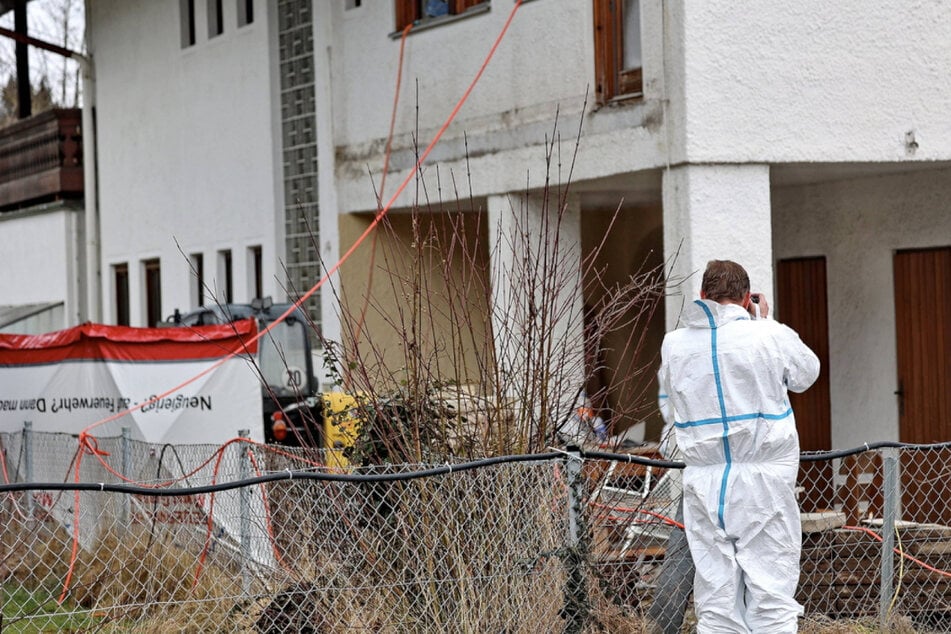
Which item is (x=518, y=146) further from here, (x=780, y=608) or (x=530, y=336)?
(x=780, y=608)

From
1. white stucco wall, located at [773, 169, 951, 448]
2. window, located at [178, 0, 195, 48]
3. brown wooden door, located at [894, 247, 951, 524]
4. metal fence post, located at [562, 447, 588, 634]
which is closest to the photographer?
metal fence post, located at [562, 447, 588, 634]

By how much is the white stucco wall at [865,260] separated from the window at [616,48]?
2.73 meters

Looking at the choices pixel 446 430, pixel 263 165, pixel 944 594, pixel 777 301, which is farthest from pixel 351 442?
pixel 263 165

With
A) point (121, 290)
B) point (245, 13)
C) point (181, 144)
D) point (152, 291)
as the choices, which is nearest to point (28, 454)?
point (245, 13)

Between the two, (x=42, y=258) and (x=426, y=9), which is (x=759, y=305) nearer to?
(x=426, y=9)

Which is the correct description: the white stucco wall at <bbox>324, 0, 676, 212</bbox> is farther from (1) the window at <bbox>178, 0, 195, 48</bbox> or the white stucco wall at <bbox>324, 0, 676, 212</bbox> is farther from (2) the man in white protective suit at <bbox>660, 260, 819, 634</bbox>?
(2) the man in white protective suit at <bbox>660, 260, 819, 634</bbox>

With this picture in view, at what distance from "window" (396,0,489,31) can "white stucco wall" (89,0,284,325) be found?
3.07 metres

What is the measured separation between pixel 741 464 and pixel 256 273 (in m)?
12.2

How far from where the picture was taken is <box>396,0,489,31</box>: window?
13797 mm

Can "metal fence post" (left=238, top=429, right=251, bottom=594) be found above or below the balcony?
below

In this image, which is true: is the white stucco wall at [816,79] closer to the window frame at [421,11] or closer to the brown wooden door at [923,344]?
the brown wooden door at [923,344]

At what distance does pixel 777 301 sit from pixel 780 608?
8469 millimetres

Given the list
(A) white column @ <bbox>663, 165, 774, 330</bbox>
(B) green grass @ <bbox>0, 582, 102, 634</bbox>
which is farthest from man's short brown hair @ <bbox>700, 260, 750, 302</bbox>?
(A) white column @ <bbox>663, 165, 774, 330</bbox>

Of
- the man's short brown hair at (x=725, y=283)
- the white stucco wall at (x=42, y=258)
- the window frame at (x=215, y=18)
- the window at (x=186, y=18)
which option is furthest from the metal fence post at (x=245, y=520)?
the white stucco wall at (x=42, y=258)
